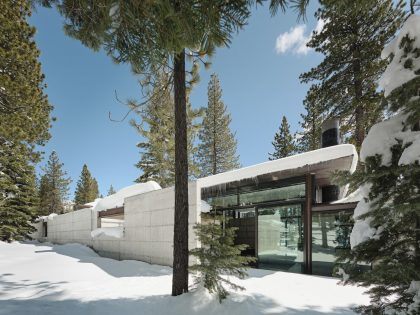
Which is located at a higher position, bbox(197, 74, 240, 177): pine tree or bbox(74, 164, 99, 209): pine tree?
bbox(197, 74, 240, 177): pine tree

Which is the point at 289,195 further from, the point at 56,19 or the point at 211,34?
the point at 56,19

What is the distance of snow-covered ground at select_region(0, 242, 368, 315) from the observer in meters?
4.71

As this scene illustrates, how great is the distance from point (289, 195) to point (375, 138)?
7.01 metres

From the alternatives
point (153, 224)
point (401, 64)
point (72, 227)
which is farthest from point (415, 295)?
point (72, 227)

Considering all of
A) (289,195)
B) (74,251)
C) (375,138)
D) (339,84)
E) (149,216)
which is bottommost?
(74,251)

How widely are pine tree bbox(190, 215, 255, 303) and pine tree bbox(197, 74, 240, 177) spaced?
22.7 meters

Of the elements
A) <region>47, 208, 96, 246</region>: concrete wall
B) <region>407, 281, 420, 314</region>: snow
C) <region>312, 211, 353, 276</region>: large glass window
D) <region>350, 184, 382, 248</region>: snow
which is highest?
<region>350, 184, 382, 248</region>: snow

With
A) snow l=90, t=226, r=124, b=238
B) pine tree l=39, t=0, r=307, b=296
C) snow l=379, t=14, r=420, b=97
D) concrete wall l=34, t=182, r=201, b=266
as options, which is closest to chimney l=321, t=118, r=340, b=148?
concrete wall l=34, t=182, r=201, b=266

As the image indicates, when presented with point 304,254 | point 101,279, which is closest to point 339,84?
point 304,254

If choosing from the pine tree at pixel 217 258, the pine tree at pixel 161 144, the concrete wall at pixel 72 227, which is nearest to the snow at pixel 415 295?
the pine tree at pixel 217 258

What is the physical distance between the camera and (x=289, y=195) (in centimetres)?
957

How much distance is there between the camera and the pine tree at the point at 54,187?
3788 centimetres

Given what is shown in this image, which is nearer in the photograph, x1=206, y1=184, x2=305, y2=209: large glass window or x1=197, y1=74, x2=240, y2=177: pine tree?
x1=206, y1=184, x2=305, y2=209: large glass window

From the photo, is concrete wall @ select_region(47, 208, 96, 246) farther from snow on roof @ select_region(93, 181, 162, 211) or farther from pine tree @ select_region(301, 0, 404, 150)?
pine tree @ select_region(301, 0, 404, 150)
